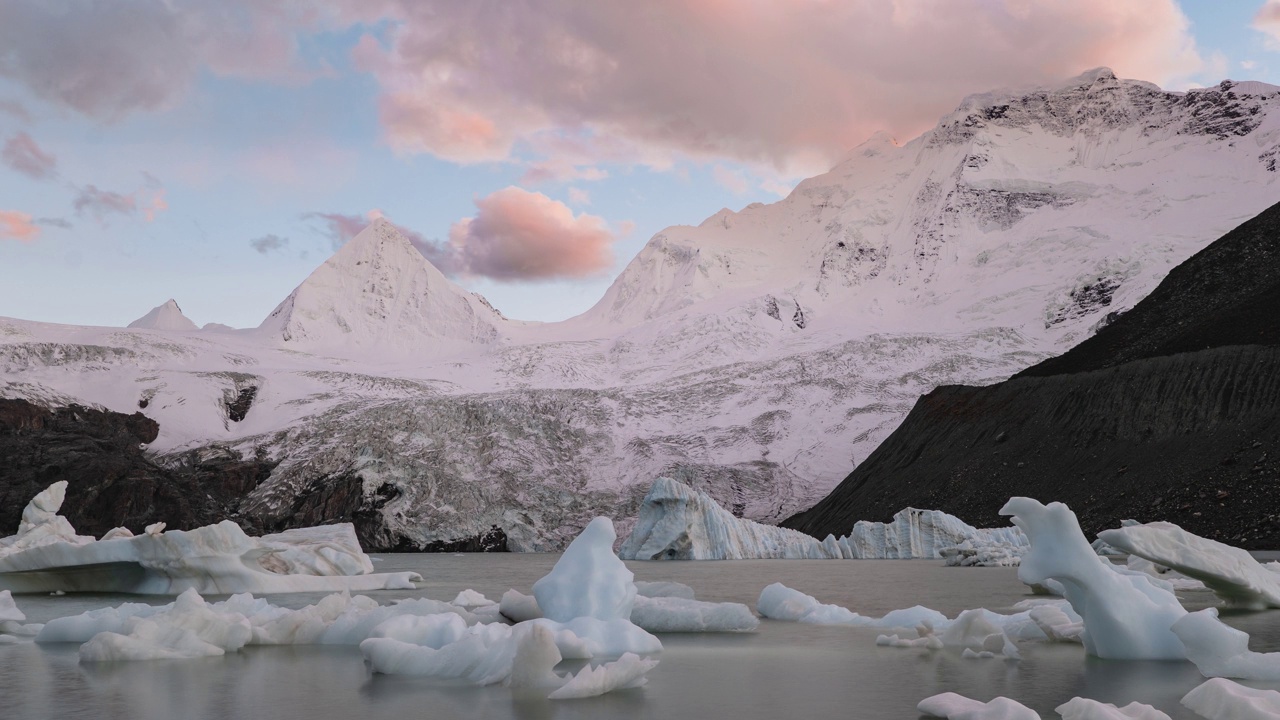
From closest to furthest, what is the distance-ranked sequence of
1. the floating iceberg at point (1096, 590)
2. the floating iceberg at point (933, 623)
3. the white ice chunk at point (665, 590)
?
the floating iceberg at point (1096, 590), the floating iceberg at point (933, 623), the white ice chunk at point (665, 590)

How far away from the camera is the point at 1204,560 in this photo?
10953mm

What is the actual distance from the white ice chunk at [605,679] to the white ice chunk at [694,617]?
14.6 ft

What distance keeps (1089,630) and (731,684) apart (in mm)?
3622

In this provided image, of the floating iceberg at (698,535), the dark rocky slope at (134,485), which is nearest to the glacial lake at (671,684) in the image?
the floating iceberg at (698,535)

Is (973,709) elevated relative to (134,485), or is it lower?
lower

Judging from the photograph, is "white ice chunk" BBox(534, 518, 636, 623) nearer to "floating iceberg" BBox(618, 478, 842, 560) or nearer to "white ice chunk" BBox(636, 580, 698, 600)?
"white ice chunk" BBox(636, 580, 698, 600)

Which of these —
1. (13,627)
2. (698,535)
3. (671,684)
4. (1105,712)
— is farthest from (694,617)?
(698,535)

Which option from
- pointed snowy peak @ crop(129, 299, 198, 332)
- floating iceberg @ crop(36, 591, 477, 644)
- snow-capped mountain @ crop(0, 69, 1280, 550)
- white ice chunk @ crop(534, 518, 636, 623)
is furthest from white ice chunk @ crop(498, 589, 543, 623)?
pointed snowy peak @ crop(129, 299, 198, 332)

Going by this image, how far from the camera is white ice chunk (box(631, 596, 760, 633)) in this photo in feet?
38.4

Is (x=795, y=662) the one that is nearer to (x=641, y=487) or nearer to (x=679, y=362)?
(x=641, y=487)

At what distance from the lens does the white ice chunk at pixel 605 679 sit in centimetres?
687

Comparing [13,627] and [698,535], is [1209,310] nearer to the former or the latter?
[698,535]

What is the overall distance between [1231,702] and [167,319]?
176079 millimetres

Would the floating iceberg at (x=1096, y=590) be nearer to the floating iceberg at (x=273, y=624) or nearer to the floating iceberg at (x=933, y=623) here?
the floating iceberg at (x=933, y=623)
